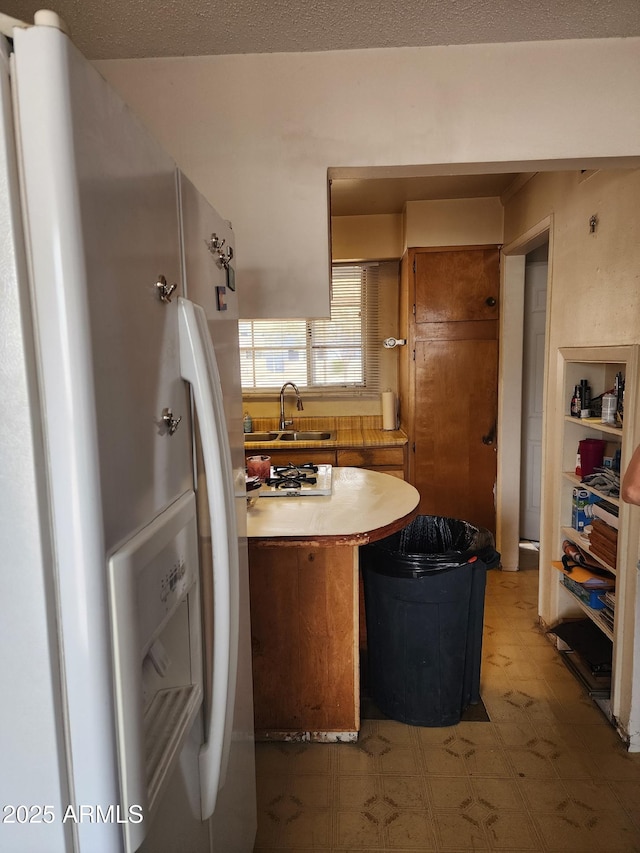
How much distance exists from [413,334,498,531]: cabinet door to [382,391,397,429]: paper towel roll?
32cm

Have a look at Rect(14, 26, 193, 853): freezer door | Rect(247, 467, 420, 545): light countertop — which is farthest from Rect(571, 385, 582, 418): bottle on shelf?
Rect(14, 26, 193, 853): freezer door

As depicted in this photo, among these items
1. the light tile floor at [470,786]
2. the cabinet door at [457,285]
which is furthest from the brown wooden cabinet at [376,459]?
the light tile floor at [470,786]

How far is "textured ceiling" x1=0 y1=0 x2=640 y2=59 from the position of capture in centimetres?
139

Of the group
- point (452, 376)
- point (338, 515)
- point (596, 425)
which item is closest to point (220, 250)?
point (338, 515)

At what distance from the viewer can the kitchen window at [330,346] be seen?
13.9ft

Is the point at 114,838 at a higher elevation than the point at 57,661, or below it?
below

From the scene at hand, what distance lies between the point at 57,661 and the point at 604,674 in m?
2.51

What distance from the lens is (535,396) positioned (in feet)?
13.5

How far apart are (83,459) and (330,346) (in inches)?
150

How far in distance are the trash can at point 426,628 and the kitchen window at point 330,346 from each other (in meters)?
2.26

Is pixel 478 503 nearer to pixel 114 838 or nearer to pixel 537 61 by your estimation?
pixel 537 61

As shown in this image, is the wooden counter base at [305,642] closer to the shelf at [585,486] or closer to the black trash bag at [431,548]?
the black trash bag at [431,548]

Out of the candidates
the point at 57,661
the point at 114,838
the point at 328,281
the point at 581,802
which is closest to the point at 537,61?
the point at 328,281

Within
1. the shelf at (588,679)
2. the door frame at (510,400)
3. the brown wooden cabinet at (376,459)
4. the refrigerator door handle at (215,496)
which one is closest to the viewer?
the refrigerator door handle at (215,496)
